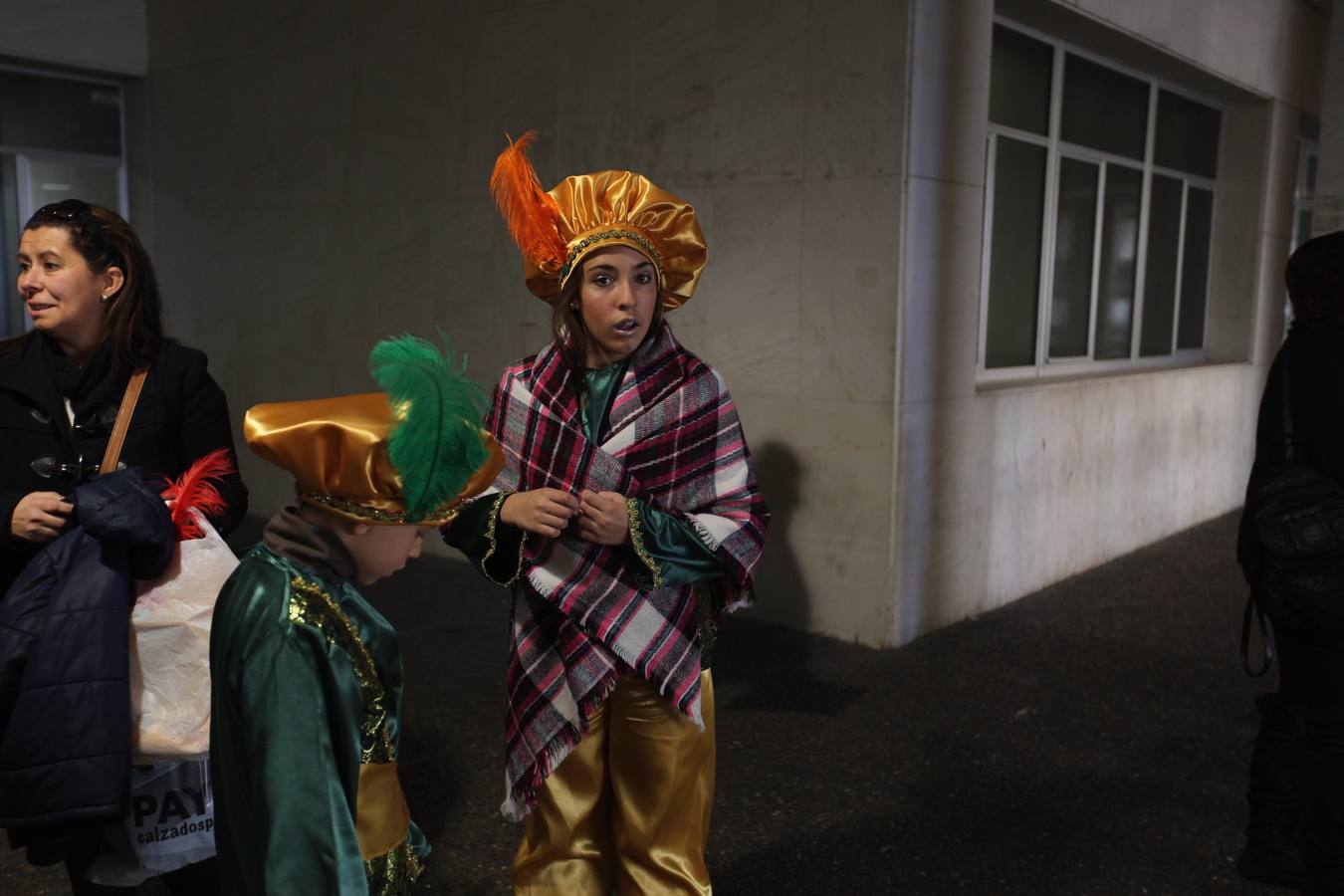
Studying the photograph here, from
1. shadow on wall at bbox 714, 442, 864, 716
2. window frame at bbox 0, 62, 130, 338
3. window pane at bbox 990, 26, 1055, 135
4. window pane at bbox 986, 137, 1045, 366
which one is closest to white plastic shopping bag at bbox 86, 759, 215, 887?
shadow on wall at bbox 714, 442, 864, 716

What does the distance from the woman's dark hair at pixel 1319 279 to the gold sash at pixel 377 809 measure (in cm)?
256

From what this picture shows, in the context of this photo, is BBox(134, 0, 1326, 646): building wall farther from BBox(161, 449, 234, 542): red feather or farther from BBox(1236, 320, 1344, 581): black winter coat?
BBox(161, 449, 234, 542): red feather

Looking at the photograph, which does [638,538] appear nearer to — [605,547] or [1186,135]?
[605,547]

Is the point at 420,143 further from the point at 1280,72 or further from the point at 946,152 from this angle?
the point at 1280,72

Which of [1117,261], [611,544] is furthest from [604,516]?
[1117,261]

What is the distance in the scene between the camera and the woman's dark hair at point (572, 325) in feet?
8.31

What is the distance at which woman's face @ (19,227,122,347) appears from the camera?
256 centimetres

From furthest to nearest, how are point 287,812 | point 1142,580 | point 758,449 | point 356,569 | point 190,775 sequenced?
point 1142,580
point 758,449
point 190,775
point 356,569
point 287,812

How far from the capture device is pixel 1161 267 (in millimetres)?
8609

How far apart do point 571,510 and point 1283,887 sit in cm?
242

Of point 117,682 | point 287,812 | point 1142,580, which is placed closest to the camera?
point 287,812

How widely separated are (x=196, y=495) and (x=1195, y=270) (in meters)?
8.62

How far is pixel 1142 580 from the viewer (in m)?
6.80

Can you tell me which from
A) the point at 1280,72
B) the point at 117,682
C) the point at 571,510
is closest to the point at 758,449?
the point at 571,510
